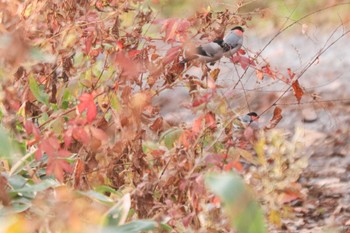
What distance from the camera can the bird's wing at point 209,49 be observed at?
8.22 feet

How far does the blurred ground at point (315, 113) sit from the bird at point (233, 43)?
0.18m

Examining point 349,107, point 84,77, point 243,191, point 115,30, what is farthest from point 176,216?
point 349,107

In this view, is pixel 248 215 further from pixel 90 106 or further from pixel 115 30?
pixel 115 30

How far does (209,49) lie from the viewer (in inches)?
99.2

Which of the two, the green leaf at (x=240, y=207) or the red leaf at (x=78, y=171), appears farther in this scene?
the red leaf at (x=78, y=171)

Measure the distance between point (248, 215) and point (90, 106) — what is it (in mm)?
1075

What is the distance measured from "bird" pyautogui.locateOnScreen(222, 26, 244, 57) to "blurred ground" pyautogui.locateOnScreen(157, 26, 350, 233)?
0.18 m

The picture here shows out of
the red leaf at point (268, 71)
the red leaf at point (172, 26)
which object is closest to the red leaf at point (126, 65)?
the red leaf at point (172, 26)

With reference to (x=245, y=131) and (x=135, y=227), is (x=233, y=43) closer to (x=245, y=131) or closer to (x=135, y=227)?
(x=245, y=131)

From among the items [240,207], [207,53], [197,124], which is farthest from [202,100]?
[240,207]

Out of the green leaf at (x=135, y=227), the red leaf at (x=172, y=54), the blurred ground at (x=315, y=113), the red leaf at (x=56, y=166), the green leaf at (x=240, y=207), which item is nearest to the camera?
the green leaf at (x=240, y=207)

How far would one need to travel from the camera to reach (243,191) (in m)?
1.13

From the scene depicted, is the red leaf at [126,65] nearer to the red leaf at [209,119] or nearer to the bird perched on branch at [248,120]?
the red leaf at [209,119]

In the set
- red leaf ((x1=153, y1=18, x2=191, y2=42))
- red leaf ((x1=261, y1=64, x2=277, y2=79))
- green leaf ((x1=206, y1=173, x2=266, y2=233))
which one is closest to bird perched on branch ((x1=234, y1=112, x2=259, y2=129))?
red leaf ((x1=261, y1=64, x2=277, y2=79))
